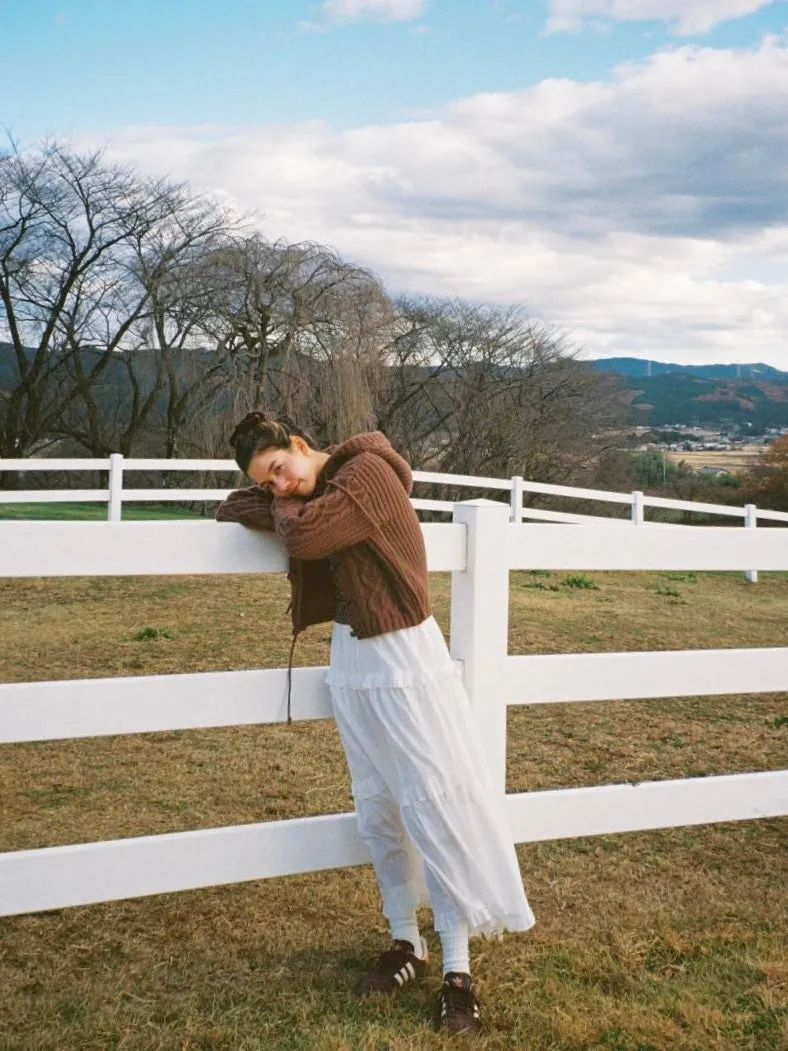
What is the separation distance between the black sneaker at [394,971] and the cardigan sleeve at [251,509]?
1.20 m

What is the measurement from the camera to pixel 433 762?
8.73 ft

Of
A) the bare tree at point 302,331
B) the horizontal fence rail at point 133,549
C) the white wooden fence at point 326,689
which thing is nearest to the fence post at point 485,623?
the white wooden fence at point 326,689

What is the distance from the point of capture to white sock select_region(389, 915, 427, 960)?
289cm

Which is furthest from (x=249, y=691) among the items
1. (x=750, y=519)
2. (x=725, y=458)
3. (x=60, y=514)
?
(x=725, y=458)

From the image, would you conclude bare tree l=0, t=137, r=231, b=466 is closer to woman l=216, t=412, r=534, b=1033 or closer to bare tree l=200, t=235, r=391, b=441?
bare tree l=200, t=235, r=391, b=441

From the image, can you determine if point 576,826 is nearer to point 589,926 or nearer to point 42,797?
point 589,926

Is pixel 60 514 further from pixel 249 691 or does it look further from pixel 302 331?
pixel 249 691

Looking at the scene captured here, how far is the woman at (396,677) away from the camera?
265 cm

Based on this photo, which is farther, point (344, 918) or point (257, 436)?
point (344, 918)

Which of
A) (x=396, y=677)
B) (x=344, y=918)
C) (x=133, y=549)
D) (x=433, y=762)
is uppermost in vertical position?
(x=133, y=549)

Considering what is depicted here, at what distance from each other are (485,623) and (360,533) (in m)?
0.65

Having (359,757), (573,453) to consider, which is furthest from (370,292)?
(359,757)

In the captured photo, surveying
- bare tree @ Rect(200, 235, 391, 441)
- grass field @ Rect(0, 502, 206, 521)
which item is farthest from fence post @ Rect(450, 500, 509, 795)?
bare tree @ Rect(200, 235, 391, 441)

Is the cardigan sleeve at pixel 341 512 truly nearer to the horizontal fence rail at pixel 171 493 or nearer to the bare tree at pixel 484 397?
the horizontal fence rail at pixel 171 493
